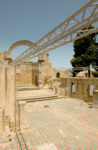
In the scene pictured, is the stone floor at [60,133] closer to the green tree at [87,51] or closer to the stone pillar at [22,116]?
the stone pillar at [22,116]

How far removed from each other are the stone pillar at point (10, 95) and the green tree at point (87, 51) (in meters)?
17.1

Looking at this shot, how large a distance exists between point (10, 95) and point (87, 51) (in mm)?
18761

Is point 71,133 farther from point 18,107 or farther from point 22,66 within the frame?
point 22,66

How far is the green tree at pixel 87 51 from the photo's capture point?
19.1 m

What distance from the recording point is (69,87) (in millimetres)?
13305

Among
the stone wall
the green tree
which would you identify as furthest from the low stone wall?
the stone wall

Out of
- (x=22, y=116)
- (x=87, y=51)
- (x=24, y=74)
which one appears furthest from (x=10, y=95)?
(x=87, y=51)

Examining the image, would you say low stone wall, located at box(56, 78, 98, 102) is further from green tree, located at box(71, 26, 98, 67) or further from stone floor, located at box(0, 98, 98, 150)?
green tree, located at box(71, 26, 98, 67)

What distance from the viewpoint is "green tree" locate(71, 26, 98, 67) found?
19.1 metres

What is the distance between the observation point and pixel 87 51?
19.3 meters

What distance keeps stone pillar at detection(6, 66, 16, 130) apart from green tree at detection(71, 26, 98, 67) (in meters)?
17.1

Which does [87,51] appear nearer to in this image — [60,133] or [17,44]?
[17,44]

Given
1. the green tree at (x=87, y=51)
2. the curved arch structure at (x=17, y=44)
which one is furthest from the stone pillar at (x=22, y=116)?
the green tree at (x=87, y=51)

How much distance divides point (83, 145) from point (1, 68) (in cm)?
524
